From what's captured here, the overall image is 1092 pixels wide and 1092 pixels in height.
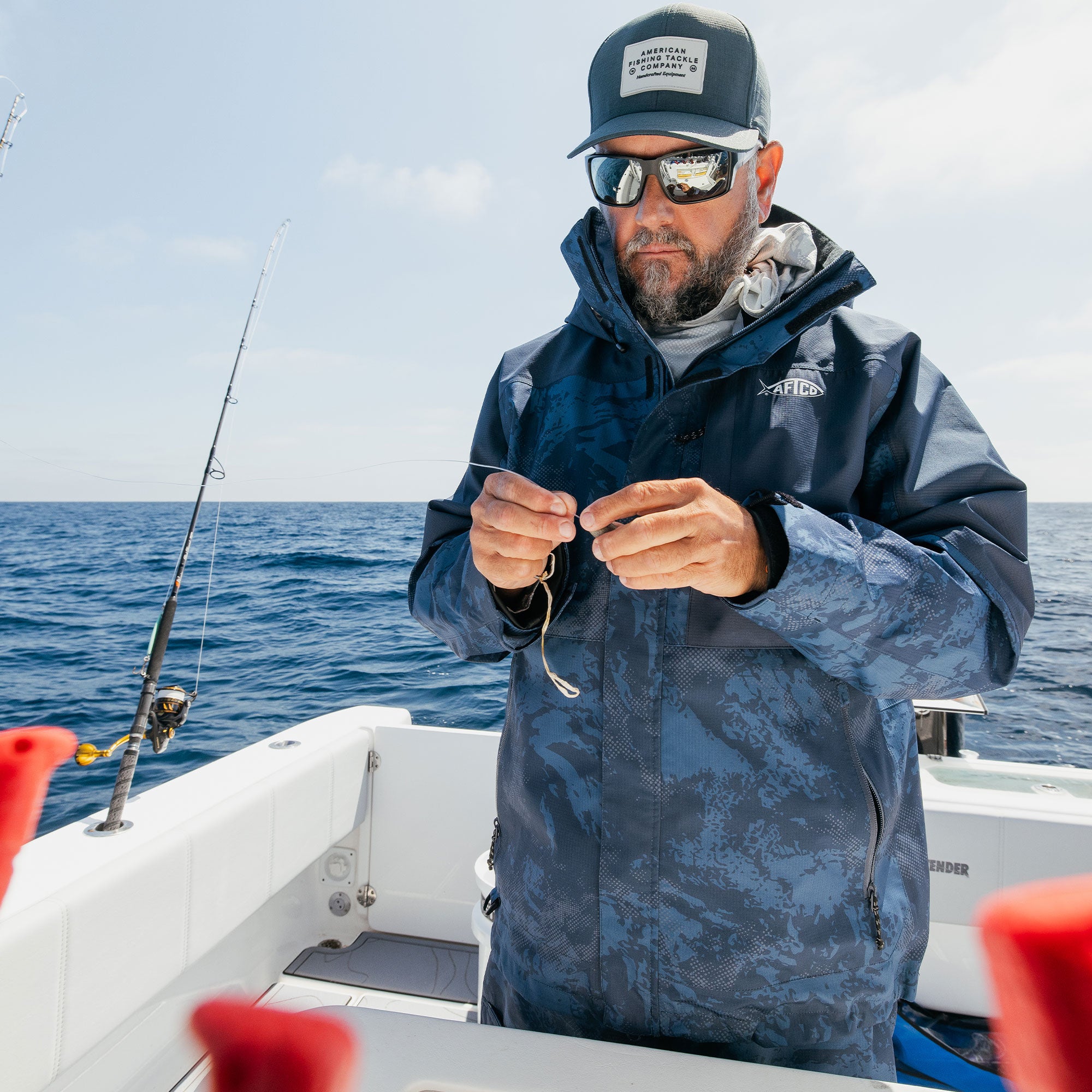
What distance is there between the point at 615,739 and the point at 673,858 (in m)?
0.17

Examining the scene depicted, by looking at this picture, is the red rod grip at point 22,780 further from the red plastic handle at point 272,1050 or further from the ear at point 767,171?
the ear at point 767,171

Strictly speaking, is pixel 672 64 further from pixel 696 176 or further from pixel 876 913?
pixel 876 913

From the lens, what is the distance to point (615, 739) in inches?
40.2

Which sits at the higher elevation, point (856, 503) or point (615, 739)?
point (856, 503)

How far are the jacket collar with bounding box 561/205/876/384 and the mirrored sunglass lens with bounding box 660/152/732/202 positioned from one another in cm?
16

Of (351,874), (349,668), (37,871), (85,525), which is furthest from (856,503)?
(85,525)

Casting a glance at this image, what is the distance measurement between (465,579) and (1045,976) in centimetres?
94

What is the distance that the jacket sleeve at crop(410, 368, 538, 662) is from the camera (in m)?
1.12

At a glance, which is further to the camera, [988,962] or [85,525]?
[85,525]

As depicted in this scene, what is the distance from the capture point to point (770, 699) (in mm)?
978

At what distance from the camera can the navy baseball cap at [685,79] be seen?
46.9 inches

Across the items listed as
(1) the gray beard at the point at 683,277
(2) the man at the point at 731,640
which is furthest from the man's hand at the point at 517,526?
(1) the gray beard at the point at 683,277

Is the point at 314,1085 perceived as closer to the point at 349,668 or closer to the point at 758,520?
the point at 758,520

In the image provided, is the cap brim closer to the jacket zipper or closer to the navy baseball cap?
the navy baseball cap
